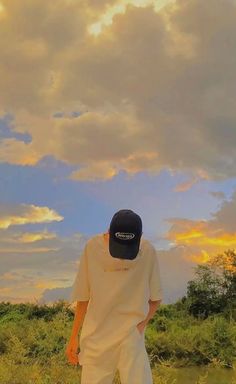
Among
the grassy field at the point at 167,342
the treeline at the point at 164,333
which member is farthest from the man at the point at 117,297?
the grassy field at the point at 167,342

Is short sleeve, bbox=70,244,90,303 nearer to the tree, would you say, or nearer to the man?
the man

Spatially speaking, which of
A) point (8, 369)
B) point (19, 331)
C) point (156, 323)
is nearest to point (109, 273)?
point (8, 369)

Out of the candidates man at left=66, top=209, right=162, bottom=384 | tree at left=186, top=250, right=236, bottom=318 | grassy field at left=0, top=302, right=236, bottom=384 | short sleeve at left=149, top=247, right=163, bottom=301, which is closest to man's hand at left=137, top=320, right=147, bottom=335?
man at left=66, top=209, right=162, bottom=384

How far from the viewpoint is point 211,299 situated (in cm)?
1777

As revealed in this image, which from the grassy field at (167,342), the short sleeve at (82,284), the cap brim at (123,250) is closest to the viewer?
the cap brim at (123,250)

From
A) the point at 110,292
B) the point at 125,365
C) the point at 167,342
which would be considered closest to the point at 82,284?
the point at 110,292

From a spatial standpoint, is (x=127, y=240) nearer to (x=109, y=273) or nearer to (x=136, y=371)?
(x=109, y=273)

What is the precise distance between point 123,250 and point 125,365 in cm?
69

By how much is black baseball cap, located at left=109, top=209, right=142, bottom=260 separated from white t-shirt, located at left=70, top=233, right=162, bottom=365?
0.06 m

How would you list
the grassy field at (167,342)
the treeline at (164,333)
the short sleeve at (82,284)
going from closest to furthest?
the short sleeve at (82,284) → the treeline at (164,333) → the grassy field at (167,342)

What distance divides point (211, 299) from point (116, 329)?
14.1 m

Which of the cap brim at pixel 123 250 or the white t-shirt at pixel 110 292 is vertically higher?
the cap brim at pixel 123 250

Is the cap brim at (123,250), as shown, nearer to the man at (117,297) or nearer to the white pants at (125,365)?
the man at (117,297)

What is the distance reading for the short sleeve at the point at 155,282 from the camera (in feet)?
13.4
